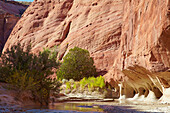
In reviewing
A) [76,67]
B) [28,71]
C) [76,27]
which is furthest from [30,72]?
[76,27]

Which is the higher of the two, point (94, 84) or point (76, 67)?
point (76, 67)

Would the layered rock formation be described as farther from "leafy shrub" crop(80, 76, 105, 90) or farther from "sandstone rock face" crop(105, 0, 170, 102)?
"leafy shrub" crop(80, 76, 105, 90)

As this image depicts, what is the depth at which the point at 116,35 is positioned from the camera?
41.0 m

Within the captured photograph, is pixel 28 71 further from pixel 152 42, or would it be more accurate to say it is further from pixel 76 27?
pixel 76 27

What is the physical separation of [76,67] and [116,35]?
11.0 meters

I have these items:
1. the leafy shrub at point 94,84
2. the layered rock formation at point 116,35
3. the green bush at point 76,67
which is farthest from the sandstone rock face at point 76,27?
the leafy shrub at point 94,84

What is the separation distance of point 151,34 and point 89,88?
1556cm

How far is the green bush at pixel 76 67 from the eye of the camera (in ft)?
115

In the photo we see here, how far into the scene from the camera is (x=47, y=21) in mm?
55938

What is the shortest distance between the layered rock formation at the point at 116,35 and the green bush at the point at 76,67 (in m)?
3.93

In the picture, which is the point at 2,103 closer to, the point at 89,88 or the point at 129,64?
the point at 129,64

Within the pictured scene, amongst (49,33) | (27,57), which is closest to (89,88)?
(27,57)

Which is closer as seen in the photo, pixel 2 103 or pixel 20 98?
pixel 2 103

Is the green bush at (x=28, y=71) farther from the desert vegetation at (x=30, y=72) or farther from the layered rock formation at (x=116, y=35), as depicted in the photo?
the layered rock formation at (x=116, y=35)
